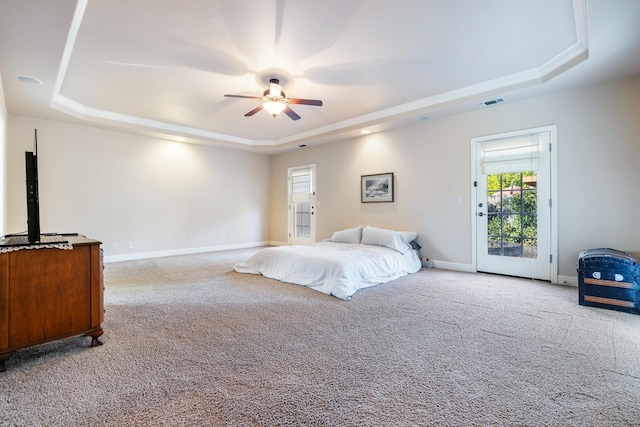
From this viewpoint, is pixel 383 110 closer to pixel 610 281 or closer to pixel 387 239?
pixel 387 239

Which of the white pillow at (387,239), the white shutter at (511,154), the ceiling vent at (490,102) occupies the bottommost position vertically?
the white pillow at (387,239)

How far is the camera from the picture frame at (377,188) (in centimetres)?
577

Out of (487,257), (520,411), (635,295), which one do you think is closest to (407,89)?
(487,257)

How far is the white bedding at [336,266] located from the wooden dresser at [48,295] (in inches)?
89.2

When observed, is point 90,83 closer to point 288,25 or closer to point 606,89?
point 288,25

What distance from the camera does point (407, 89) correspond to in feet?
14.2

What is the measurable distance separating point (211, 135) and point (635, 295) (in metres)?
7.25

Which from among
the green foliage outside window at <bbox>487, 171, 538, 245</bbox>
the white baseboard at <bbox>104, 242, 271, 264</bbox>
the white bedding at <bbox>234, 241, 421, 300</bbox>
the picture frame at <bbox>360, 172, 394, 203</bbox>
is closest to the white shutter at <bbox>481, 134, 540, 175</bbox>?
the green foliage outside window at <bbox>487, 171, 538, 245</bbox>

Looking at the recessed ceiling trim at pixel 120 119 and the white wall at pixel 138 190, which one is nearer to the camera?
the recessed ceiling trim at pixel 120 119

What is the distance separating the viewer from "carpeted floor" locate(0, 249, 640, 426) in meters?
1.50

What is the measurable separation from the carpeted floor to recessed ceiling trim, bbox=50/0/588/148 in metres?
2.69

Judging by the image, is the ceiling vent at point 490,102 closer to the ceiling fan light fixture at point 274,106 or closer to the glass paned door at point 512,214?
the glass paned door at point 512,214

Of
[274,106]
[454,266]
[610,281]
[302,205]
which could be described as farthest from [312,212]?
[610,281]

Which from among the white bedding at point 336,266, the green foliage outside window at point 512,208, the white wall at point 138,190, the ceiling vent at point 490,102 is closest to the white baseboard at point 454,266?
the white bedding at point 336,266
